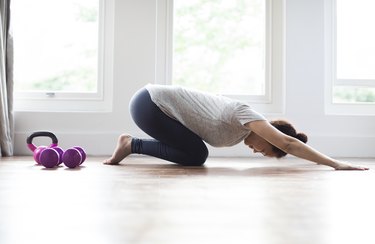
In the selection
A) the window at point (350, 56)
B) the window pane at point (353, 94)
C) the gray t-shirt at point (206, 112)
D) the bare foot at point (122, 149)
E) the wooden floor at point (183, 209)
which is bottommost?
the wooden floor at point (183, 209)

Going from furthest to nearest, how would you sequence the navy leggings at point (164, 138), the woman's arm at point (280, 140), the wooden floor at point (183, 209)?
1. the navy leggings at point (164, 138)
2. the woman's arm at point (280, 140)
3. the wooden floor at point (183, 209)

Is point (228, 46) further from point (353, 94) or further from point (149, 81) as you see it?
point (353, 94)

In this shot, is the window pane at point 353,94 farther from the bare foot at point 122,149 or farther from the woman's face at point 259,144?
the bare foot at point 122,149

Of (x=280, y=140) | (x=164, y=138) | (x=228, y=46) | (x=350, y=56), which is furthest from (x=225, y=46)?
(x=280, y=140)

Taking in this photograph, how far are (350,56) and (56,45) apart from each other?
2.38m

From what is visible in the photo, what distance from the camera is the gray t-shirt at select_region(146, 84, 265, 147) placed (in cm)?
217

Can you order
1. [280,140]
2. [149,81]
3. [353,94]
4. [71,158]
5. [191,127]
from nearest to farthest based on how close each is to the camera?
[280,140] → [71,158] → [191,127] → [149,81] → [353,94]

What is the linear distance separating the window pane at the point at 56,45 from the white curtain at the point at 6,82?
33 cm

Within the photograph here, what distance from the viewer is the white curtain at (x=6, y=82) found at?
3014 millimetres

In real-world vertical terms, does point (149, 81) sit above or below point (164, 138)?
above

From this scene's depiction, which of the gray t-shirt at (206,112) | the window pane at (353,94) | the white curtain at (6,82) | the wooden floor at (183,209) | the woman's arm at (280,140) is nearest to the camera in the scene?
the wooden floor at (183,209)

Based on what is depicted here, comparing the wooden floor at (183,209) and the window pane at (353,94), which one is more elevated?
the window pane at (353,94)

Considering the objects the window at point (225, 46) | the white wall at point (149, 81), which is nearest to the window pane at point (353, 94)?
the white wall at point (149, 81)

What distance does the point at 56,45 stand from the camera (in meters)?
3.49
